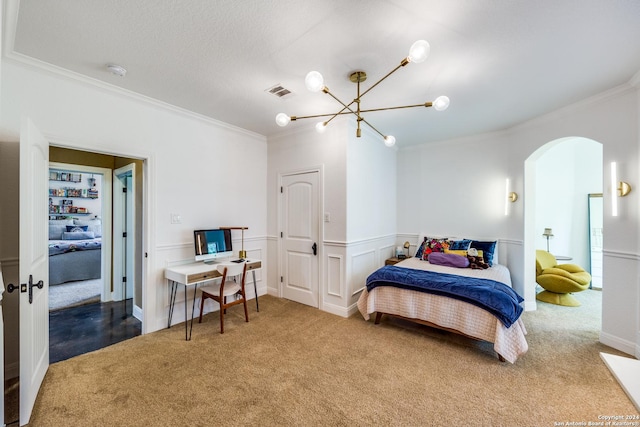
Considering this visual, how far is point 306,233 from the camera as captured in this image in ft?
13.2

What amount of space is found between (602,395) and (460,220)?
284 cm

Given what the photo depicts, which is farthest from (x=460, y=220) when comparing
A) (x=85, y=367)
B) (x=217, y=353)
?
(x=85, y=367)

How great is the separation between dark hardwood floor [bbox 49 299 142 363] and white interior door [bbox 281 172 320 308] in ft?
6.69

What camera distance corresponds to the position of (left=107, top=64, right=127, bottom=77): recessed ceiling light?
2.37 m

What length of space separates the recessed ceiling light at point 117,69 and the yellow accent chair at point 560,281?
5.98 m

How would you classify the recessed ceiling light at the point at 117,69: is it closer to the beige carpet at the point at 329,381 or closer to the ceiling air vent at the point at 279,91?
the ceiling air vent at the point at 279,91

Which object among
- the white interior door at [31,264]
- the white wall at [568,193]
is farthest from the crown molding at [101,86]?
the white wall at [568,193]

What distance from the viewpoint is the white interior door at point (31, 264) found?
1764mm

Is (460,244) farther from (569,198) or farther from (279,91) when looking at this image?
(279,91)

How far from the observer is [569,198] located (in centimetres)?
500

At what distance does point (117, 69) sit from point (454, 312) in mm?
3987

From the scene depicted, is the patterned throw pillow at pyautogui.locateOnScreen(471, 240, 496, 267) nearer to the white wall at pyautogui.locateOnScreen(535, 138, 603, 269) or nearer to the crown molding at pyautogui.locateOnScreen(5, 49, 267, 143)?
the white wall at pyautogui.locateOnScreen(535, 138, 603, 269)

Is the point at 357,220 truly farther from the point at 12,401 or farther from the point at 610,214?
the point at 12,401

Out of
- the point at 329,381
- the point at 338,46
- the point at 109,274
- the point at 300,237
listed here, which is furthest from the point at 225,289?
the point at 338,46
